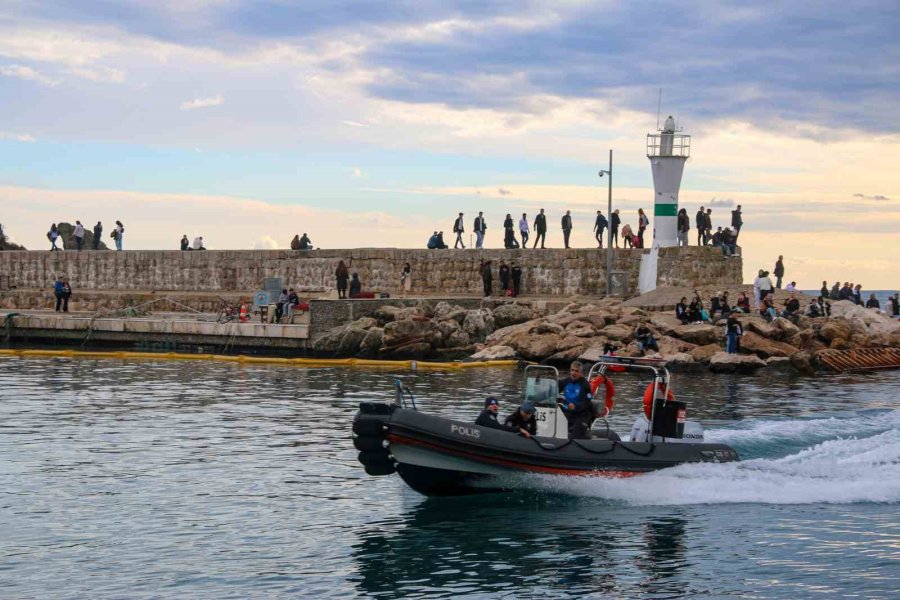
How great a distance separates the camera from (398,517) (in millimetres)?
14250

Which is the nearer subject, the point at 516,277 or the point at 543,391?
the point at 543,391

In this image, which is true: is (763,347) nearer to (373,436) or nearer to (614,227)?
(614,227)

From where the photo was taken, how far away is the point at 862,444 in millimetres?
18766

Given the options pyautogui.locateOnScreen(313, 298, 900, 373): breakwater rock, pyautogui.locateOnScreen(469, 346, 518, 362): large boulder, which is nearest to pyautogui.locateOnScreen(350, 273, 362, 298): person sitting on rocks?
pyautogui.locateOnScreen(313, 298, 900, 373): breakwater rock

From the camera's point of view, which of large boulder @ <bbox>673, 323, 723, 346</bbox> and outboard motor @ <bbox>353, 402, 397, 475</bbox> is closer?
outboard motor @ <bbox>353, 402, 397, 475</bbox>

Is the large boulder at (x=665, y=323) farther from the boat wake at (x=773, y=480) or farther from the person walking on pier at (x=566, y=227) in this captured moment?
the boat wake at (x=773, y=480)

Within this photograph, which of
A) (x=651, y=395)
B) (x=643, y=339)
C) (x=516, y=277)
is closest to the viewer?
(x=651, y=395)

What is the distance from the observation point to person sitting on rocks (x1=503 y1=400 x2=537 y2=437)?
14938 mm

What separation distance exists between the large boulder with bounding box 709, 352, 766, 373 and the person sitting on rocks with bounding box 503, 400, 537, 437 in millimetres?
16108

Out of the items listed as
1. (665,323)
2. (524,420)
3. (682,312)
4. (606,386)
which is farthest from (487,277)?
(524,420)

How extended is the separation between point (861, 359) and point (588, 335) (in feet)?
25.4

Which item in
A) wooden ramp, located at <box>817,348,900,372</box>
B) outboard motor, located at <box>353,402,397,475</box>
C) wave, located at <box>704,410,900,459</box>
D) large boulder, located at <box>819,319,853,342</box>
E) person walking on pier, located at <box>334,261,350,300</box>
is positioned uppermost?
person walking on pier, located at <box>334,261,350,300</box>

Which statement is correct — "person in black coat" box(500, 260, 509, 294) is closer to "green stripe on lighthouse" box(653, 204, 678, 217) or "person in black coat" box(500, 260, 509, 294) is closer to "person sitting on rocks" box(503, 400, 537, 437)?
"green stripe on lighthouse" box(653, 204, 678, 217)

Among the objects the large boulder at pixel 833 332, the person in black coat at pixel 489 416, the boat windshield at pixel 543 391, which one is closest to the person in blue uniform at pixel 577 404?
the boat windshield at pixel 543 391
